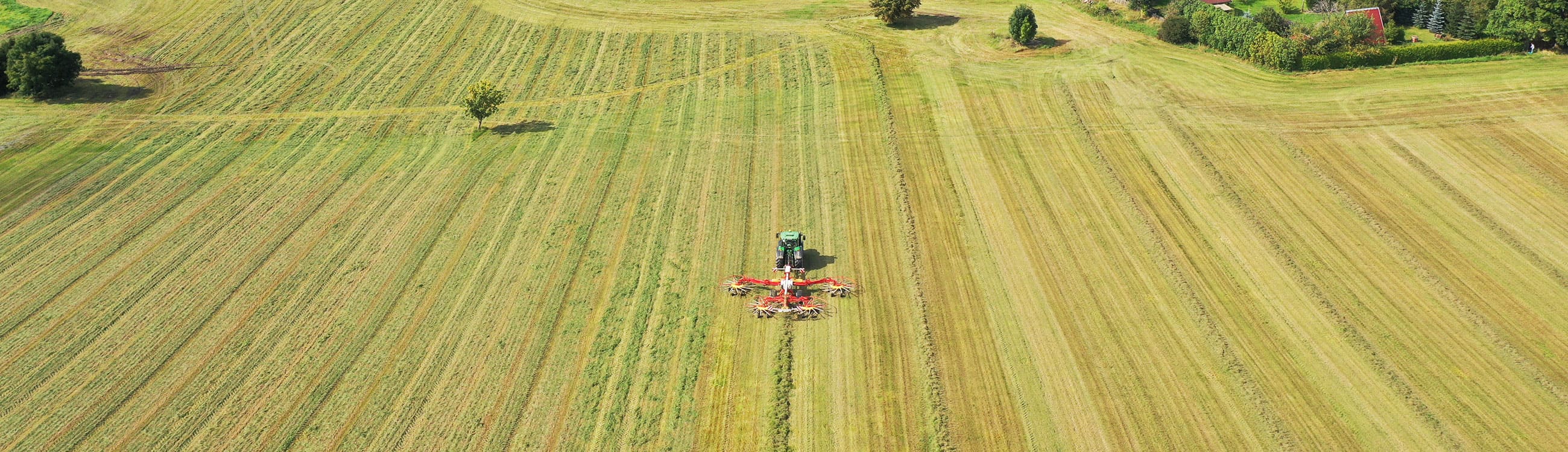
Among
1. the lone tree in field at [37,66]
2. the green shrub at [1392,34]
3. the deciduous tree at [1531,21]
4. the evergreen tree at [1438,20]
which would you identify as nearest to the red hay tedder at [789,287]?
the green shrub at [1392,34]

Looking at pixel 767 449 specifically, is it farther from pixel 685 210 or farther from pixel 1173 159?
pixel 1173 159

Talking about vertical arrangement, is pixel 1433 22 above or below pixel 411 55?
above

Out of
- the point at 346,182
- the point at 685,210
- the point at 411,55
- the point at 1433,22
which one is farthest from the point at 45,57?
the point at 1433,22

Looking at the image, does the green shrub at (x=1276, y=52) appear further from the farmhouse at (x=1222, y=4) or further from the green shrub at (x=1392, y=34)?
the farmhouse at (x=1222, y=4)

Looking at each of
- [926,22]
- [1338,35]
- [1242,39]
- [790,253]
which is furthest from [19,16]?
[1338,35]

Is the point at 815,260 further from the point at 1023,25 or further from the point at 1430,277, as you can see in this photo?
the point at 1023,25

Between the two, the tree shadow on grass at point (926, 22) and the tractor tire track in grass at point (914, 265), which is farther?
the tree shadow on grass at point (926, 22)

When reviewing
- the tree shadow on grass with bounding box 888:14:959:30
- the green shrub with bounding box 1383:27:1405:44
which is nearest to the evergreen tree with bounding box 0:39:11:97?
the tree shadow on grass with bounding box 888:14:959:30
